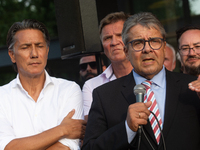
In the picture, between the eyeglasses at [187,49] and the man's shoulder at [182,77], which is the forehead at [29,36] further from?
the eyeglasses at [187,49]

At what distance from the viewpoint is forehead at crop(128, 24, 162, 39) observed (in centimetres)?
237

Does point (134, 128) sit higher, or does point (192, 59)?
point (192, 59)

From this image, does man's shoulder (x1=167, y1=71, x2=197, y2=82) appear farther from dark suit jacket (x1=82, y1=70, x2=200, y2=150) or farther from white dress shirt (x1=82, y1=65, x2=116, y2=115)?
white dress shirt (x1=82, y1=65, x2=116, y2=115)

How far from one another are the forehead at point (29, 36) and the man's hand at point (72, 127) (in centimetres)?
87

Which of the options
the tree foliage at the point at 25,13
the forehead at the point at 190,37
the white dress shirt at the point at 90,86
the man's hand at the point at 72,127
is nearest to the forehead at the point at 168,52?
the forehead at the point at 190,37

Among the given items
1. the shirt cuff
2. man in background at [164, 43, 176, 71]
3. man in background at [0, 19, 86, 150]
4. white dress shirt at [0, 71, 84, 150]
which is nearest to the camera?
the shirt cuff

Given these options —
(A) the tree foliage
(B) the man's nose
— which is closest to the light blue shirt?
(B) the man's nose

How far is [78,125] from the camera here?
8.92ft

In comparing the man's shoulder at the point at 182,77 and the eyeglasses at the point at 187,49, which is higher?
the eyeglasses at the point at 187,49

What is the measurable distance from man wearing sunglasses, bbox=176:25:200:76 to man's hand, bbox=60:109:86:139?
1310mm

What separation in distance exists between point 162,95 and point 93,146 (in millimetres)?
686

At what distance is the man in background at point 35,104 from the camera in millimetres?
2611

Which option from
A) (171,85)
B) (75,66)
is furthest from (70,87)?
(75,66)

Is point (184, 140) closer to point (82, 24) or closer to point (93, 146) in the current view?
point (93, 146)
